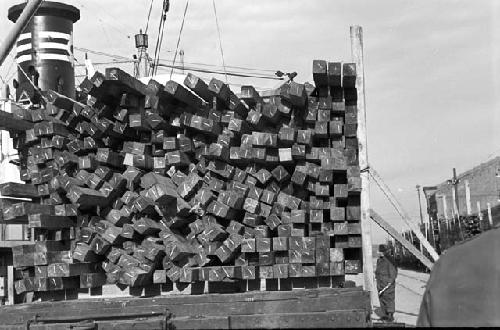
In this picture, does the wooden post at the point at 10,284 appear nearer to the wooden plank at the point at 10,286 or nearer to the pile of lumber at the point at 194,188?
the wooden plank at the point at 10,286

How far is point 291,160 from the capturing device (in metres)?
6.30

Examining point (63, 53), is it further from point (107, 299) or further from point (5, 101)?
point (107, 299)

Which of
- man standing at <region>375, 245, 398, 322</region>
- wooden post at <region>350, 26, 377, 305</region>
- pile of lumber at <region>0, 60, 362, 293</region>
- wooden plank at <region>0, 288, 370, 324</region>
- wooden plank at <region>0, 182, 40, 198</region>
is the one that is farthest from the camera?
man standing at <region>375, 245, 398, 322</region>

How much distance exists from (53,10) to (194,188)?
711 centimetres

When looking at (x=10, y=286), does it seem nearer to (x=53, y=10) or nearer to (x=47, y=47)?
(x=47, y=47)

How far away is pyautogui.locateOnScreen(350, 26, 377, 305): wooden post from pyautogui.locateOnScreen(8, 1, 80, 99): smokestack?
6.89 meters

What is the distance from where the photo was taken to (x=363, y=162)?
6.05 meters

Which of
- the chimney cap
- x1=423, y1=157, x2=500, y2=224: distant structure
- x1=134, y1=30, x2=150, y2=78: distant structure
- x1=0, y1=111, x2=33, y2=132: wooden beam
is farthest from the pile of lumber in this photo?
x1=423, y1=157, x2=500, y2=224: distant structure

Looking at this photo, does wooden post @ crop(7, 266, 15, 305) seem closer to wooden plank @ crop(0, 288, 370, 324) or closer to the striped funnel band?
wooden plank @ crop(0, 288, 370, 324)

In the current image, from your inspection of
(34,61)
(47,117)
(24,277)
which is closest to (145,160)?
(47,117)

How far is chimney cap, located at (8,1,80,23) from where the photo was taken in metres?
11.8

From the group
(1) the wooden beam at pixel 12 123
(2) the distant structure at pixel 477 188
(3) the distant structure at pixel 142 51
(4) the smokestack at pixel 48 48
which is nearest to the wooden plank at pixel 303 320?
(1) the wooden beam at pixel 12 123

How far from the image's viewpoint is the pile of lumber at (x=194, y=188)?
611 centimetres

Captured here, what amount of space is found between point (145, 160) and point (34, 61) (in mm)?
6330
